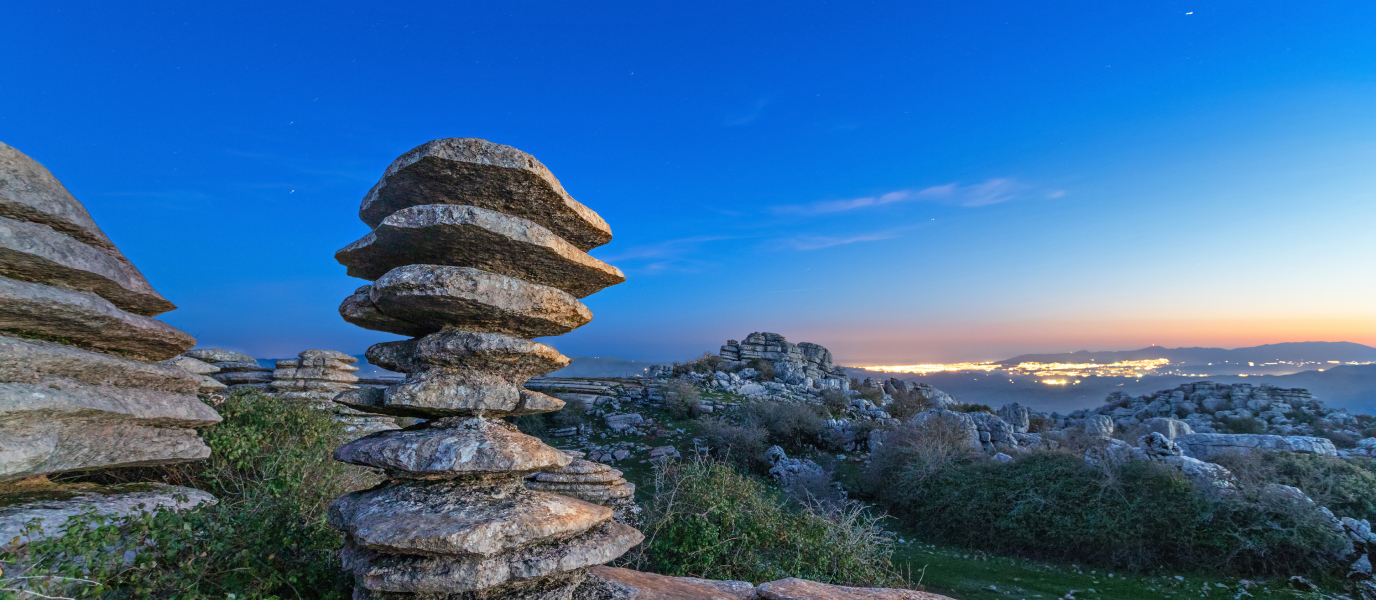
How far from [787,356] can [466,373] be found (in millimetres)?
42382

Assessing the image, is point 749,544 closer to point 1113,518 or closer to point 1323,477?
point 1113,518

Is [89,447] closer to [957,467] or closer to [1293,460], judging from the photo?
[957,467]

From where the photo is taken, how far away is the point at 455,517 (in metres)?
3.46

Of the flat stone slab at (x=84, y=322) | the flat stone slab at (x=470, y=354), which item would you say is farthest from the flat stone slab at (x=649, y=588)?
the flat stone slab at (x=84, y=322)

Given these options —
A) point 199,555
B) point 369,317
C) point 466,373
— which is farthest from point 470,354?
point 199,555

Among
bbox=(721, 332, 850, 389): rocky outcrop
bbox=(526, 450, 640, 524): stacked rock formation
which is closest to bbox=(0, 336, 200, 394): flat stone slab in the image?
bbox=(526, 450, 640, 524): stacked rock formation

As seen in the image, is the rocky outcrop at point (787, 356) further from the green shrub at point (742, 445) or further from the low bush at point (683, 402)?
the green shrub at point (742, 445)

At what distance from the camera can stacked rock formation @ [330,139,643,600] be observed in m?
3.45

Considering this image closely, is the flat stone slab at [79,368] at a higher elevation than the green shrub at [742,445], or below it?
higher

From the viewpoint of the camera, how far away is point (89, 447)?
4992 mm

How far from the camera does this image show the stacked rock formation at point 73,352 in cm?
454

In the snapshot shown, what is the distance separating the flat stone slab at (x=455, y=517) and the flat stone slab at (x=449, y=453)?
152 millimetres

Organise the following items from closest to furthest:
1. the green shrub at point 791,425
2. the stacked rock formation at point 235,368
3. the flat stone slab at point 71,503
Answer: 1. the flat stone slab at point 71,503
2. the stacked rock formation at point 235,368
3. the green shrub at point 791,425

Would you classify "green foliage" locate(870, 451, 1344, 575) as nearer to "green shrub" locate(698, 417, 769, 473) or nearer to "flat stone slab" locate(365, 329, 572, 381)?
"green shrub" locate(698, 417, 769, 473)
